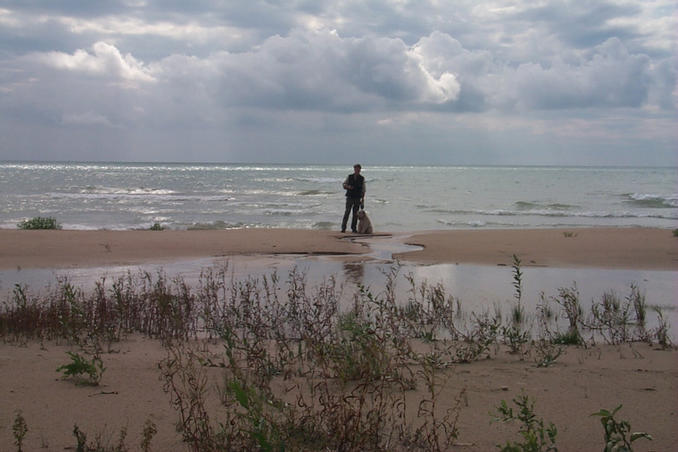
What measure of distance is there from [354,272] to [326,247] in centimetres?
370

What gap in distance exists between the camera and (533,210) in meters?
32.5

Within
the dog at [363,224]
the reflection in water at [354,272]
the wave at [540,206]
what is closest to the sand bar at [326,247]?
the dog at [363,224]

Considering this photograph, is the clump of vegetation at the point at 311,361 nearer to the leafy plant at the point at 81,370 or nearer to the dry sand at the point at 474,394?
the leafy plant at the point at 81,370

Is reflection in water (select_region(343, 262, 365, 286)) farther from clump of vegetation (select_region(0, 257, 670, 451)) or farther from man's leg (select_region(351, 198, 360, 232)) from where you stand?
man's leg (select_region(351, 198, 360, 232))

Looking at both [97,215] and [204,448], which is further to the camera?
[97,215]

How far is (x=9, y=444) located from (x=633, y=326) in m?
6.43

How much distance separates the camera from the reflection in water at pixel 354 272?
1030 centimetres

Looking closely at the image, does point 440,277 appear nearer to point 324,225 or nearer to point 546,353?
point 546,353

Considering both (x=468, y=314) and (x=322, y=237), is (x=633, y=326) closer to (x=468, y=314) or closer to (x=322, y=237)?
(x=468, y=314)

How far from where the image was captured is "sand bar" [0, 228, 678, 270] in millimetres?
12859

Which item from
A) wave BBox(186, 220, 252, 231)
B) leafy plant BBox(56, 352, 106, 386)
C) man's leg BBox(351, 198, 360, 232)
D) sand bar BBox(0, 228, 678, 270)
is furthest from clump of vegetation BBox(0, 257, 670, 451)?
wave BBox(186, 220, 252, 231)

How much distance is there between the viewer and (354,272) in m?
11.2

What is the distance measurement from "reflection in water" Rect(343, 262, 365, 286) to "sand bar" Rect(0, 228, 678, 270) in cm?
144

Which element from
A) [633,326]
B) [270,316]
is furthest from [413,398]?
[633,326]
